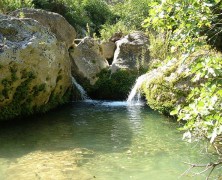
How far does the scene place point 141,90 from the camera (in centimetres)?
1297

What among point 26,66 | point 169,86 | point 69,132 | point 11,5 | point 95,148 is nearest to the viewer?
point 95,148

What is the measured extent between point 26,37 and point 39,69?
1.09 metres

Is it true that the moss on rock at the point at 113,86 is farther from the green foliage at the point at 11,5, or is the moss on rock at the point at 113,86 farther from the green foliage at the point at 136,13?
the green foliage at the point at 136,13

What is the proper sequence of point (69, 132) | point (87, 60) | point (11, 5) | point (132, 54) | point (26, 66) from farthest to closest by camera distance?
point (11, 5)
point (132, 54)
point (87, 60)
point (26, 66)
point (69, 132)

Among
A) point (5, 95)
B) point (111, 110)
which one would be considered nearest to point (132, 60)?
point (111, 110)

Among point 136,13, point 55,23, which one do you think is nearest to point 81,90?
point 55,23

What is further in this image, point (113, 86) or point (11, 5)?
point (11, 5)

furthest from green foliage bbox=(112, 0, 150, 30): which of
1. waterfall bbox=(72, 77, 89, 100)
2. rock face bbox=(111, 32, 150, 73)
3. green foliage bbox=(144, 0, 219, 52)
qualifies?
green foliage bbox=(144, 0, 219, 52)

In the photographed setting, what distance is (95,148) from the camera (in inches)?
307

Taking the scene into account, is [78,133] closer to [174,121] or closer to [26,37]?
[174,121]

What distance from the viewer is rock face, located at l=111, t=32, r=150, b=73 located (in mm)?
15367

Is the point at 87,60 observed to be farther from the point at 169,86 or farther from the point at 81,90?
the point at 169,86

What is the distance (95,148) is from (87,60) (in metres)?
8.14

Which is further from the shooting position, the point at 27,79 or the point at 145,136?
the point at 27,79
